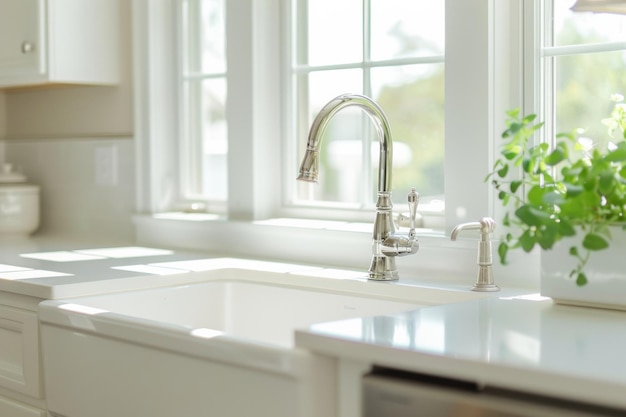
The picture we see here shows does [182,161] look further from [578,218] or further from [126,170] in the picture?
[578,218]

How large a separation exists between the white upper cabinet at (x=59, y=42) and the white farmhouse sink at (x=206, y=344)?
94 centimetres

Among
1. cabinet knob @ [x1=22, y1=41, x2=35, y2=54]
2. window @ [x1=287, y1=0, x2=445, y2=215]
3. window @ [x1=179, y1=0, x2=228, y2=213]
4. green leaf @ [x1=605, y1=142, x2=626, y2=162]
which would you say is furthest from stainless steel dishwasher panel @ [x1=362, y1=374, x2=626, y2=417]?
cabinet knob @ [x1=22, y1=41, x2=35, y2=54]

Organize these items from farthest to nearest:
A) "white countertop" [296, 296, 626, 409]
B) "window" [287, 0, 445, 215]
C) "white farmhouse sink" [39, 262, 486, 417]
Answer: "window" [287, 0, 445, 215], "white farmhouse sink" [39, 262, 486, 417], "white countertop" [296, 296, 626, 409]

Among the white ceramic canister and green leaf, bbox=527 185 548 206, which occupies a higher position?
green leaf, bbox=527 185 548 206

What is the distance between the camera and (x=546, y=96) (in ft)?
6.58

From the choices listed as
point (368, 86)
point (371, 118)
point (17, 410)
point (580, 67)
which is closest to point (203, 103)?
point (368, 86)

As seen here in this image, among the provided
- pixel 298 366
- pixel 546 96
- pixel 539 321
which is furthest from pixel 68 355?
pixel 546 96

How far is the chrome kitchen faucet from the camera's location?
1982 millimetres

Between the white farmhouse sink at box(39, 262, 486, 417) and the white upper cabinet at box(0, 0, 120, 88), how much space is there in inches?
37.1

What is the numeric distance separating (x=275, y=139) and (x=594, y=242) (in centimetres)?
129

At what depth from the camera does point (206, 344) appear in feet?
5.03

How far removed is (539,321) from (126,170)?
1766mm

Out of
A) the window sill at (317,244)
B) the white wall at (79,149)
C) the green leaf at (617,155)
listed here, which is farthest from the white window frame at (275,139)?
the green leaf at (617,155)

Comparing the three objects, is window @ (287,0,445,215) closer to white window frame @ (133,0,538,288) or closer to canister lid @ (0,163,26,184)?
white window frame @ (133,0,538,288)
